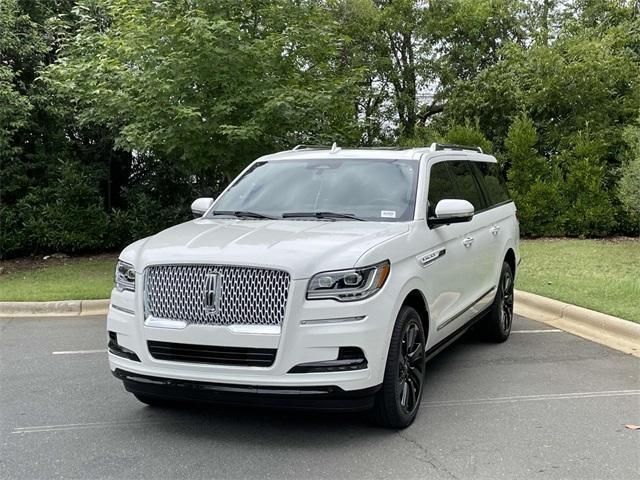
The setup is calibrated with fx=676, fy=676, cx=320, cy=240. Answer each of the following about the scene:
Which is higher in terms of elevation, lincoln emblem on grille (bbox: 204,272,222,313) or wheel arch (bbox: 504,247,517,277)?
lincoln emblem on grille (bbox: 204,272,222,313)

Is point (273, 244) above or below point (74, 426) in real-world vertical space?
above

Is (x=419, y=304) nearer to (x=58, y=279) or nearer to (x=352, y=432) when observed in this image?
(x=352, y=432)

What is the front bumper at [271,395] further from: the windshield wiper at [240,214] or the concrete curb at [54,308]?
the concrete curb at [54,308]

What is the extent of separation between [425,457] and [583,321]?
4371 mm

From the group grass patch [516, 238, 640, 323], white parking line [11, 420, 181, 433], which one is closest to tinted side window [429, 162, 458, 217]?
white parking line [11, 420, 181, 433]

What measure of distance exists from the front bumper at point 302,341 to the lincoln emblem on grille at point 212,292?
0.12 metres

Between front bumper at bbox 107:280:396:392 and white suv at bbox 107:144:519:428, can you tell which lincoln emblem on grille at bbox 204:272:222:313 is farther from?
front bumper at bbox 107:280:396:392

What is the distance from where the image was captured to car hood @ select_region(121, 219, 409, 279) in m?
4.12

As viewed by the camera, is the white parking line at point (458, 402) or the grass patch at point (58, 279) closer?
the white parking line at point (458, 402)

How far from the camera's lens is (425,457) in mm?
4113

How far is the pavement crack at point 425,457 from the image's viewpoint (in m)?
3.92

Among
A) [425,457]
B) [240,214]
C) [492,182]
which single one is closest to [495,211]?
[492,182]

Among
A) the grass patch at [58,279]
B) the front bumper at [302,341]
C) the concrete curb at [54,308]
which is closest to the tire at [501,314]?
the front bumper at [302,341]

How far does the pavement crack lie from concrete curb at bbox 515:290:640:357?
3.24 m
